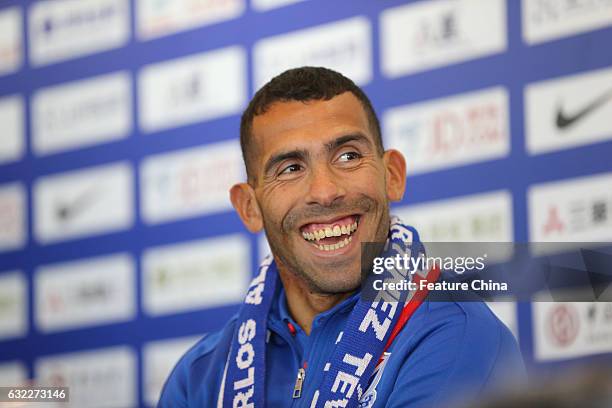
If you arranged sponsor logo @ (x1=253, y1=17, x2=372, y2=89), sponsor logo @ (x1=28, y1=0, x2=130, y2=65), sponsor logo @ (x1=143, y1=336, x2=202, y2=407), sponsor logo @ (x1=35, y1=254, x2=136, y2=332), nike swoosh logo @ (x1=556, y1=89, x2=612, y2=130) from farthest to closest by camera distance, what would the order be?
sponsor logo @ (x1=28, y1=0, x2=130, y2=65) < sponsor logo @ (x1=35, y1=254, x2=136, y2=332) < sponsor logo @ (x1=143, y1=336, x2=202, y2=407) < sponsor logo @ (x1=253, y1=17, x2=372, y2=89) < nike swoosh logo @ (x1=556, y1=89, x2=612, y2=130)

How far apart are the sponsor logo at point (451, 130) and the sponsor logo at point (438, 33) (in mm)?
122

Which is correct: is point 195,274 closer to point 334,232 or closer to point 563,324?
point 563,324

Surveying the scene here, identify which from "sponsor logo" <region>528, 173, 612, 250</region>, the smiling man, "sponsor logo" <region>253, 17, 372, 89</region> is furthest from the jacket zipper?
"sponsor logo" <region>253, 17, 372, 89</region>

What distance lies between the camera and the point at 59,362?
10.5ft

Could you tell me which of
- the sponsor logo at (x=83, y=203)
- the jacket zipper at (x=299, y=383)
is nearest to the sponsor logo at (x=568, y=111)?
the jacket zipper at (x=299, y=383)

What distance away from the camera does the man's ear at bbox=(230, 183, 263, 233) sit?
1513 mm

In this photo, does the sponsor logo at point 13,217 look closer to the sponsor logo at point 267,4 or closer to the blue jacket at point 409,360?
the sponsor logo at point 267,4

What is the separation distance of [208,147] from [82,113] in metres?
0.59

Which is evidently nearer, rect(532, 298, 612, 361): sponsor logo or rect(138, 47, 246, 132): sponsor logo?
rect(532, 298, 612, 361): sponsor logo

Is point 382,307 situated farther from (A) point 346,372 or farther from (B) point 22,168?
(B) point 22,168

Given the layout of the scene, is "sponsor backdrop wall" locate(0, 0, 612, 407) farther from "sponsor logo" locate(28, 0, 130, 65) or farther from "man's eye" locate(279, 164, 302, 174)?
"man's eye" locate(279, 164, 302, 174)

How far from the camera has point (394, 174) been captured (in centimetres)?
151

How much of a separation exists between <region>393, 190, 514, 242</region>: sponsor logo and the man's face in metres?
1.08

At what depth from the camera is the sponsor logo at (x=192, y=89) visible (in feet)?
9.68
